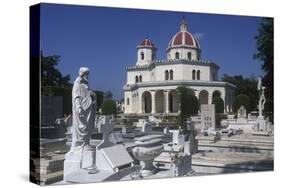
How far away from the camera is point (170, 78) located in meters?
10.8

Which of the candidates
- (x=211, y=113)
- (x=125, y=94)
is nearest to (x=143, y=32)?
(x=125, y=94)

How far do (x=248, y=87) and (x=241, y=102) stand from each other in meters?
0.36

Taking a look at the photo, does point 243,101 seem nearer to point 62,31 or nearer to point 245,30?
point 245,30

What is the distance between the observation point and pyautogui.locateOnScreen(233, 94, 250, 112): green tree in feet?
37.3

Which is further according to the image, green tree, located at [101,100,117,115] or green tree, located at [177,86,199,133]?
green tree, located at [177,86,199,133]

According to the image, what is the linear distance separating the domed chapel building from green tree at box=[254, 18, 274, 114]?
96 centimetres

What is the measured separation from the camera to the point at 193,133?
36.2ft

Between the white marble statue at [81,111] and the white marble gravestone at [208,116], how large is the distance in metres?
2.53

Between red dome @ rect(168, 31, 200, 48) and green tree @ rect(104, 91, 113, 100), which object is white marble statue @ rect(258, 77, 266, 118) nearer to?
red dome @ rect(168, 31, 200, 48)

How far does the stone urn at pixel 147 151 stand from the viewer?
10.1 metres

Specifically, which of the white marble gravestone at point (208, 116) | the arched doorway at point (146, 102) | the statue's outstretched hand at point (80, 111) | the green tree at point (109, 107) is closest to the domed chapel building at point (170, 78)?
the arched doorway at point (146, 102)

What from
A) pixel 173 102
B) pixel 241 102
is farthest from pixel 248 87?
pixel 173 102

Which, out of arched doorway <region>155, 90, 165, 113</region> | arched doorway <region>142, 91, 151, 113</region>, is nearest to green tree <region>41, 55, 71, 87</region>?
arched doorway <region>142, 91, 151, 113</region>

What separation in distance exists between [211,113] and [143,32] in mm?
2237
